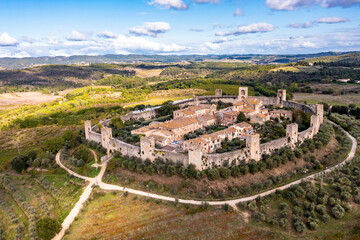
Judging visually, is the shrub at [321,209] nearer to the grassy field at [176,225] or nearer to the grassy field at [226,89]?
the grassy field at [176,225]

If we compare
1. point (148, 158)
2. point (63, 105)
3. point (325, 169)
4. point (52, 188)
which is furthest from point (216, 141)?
point (63, 105)

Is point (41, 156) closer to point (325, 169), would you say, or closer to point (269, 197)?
point (269, 197)

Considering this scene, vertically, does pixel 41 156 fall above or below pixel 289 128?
below

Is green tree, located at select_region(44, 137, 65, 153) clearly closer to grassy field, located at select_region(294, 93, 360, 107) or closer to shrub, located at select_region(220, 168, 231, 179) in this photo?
shrub, located at select_region(220, 168, 231, 179)

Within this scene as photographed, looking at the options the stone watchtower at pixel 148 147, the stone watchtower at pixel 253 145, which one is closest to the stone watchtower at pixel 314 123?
the stone watchtower at pixel 253 145

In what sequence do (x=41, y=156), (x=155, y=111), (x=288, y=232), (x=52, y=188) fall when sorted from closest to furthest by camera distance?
1. (x=288, y=232)
2. (x=52, y=188)
3. (x=41, y=156)
4. (x=155, y=111)

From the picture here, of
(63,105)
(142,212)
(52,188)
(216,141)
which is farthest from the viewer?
(63,105)

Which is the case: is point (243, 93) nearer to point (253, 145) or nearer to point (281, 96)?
point (281, 96)
